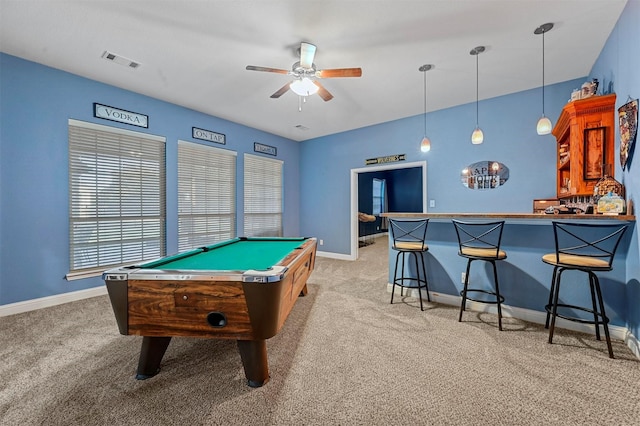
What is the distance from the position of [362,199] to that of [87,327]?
7145 millimetres

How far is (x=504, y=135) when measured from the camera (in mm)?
3977

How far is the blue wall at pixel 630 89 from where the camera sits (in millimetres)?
1990

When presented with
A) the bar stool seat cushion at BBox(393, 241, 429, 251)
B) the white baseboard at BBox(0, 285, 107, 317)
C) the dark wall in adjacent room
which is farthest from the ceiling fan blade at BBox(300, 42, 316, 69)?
the dark wall in adjacent room

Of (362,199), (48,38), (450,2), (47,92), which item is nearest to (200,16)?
(48,38)

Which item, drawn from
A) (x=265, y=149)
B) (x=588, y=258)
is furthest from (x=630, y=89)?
(x=265, y=149)

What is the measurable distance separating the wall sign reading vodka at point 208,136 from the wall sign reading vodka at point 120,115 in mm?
744

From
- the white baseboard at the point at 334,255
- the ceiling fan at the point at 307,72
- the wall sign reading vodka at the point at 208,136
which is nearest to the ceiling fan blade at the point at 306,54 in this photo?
the ceiling fan at the point at 307,72

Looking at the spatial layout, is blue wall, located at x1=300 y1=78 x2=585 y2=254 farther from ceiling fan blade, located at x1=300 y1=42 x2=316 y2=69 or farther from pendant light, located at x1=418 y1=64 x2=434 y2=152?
ceiling fan blade, located at x1=300 y1=42 x2=316 y2=69

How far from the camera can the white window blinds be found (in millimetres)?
4438

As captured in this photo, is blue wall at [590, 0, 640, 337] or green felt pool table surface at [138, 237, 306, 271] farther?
blue wall at [590, 0, 640, 337]

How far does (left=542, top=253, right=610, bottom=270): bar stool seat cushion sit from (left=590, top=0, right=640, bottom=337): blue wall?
22 cm

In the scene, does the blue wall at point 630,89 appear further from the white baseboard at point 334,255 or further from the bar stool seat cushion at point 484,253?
the white baseboard at point 334,255

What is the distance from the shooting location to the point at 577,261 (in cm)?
205

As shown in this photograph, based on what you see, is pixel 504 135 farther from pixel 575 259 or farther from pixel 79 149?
pixel 79 149
